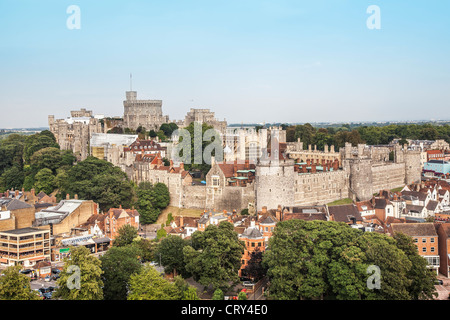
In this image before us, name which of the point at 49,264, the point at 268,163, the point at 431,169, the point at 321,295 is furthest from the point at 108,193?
the point at 431,169

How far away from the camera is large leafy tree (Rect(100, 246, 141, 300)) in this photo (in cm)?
3247

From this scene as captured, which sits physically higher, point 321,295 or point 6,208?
point 6,208

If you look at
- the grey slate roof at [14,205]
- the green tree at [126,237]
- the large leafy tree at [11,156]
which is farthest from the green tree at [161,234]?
the large leafy tree at [11,156]

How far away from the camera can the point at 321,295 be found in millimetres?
32688

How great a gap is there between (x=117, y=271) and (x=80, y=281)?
3.17m

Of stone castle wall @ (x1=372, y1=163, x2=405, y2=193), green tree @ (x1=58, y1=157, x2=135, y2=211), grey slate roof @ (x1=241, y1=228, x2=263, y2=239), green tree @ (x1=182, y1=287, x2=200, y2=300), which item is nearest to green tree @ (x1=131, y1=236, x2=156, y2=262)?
grey slate roof @ (x1=241, y1=228, x2=263, y2=239)

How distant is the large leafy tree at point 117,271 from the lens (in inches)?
1278

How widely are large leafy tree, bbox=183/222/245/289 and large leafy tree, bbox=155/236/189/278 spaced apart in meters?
1.17

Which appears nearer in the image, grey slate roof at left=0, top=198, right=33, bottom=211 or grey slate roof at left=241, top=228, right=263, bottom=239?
grey slate roof at left=241, top=228, right=263, bottom=239

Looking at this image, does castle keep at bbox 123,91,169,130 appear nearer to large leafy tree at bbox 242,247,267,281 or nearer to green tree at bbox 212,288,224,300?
large leafy tree at bbox 242,247,267,281

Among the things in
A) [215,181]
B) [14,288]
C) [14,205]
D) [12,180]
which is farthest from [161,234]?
[12,180]

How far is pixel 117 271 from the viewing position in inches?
1302
